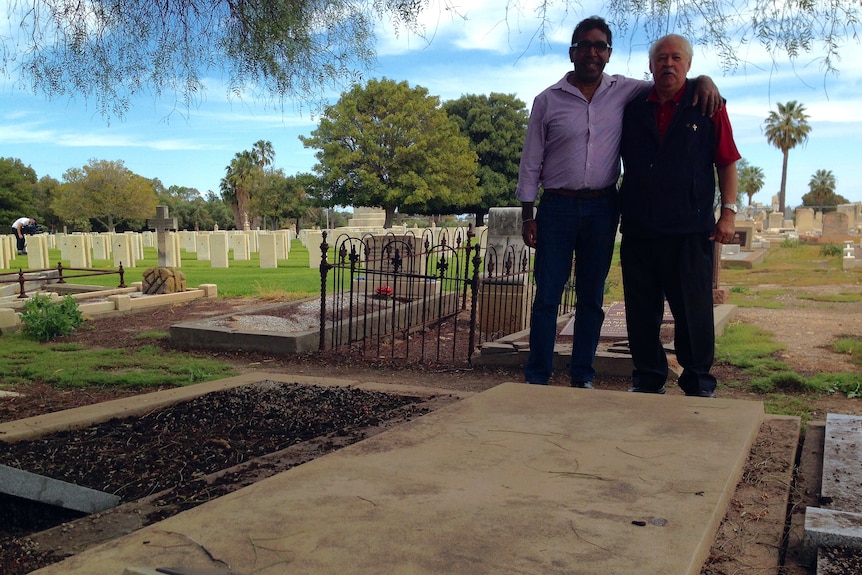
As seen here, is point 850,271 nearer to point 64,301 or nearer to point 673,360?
point 673,360

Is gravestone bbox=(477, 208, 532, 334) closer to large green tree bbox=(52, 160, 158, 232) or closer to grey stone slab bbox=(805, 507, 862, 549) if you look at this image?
grey stone slab bbox=(805, 507, 862, 549)

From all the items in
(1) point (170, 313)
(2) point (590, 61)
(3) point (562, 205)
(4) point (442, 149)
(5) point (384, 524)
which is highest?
(4) point (442, 149)

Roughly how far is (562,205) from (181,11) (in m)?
2.79

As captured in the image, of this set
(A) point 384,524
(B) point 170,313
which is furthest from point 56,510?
(B) point 170,313

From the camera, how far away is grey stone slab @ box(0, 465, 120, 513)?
249cm

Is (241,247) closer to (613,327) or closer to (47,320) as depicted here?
(47,320)

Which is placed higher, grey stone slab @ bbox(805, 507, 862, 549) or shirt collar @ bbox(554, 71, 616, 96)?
shirt collar @ bbox(554, 71, 616, 96)

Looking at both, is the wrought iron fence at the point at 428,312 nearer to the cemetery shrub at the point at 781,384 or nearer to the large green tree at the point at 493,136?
the cemetery shrub at the point at 781,384

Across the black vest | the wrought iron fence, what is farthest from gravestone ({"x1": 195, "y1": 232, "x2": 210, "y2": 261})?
the black vest

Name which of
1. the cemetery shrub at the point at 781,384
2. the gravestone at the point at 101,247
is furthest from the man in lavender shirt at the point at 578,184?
the gravestone at the point at 101,247

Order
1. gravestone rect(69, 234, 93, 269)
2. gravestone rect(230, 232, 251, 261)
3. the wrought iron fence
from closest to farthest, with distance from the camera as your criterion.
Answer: the wrought iron fence, gravestone rect(69, 234, 93, 269), gravestone rect(230, 232, 251, 261)

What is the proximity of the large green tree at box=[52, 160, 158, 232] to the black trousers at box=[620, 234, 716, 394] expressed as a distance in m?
52.2

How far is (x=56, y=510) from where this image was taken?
8.70ft

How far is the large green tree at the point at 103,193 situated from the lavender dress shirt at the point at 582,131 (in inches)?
2042
